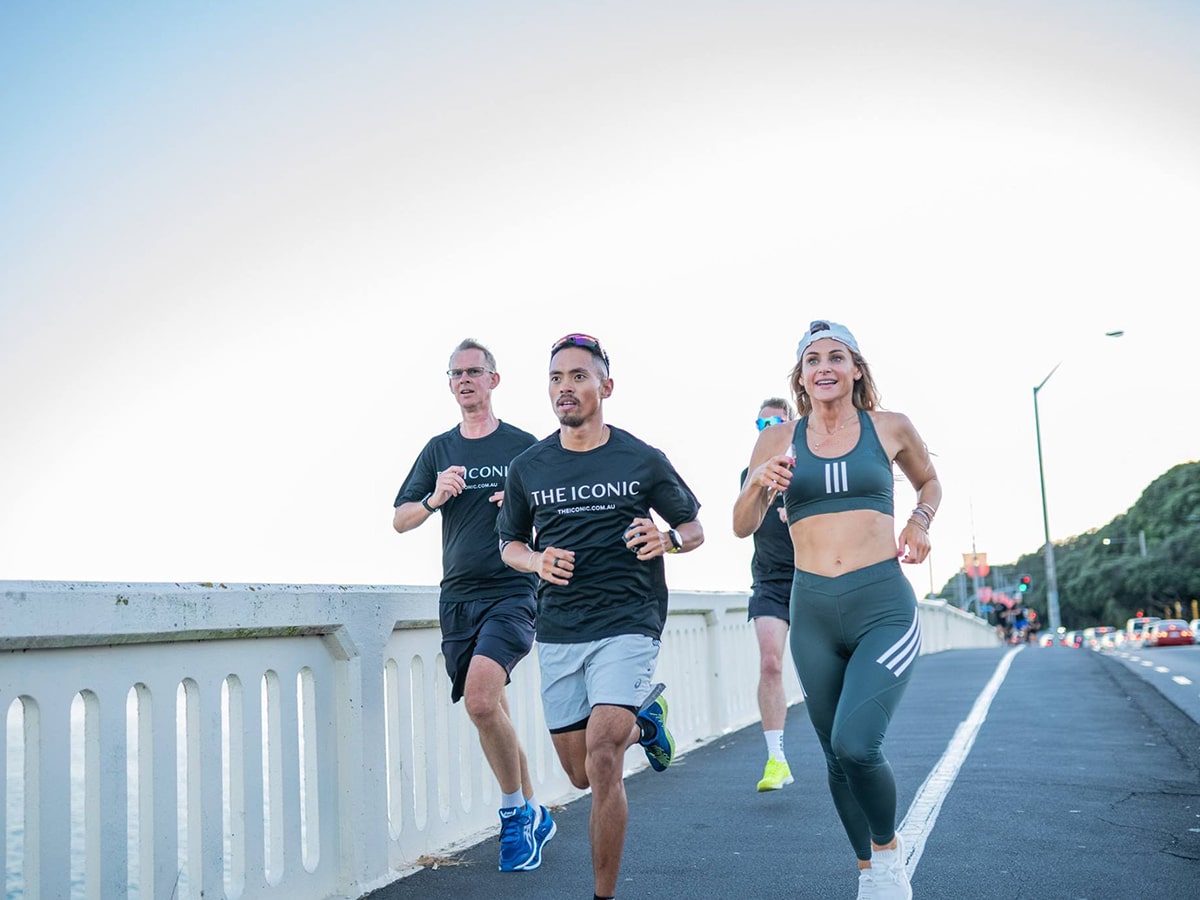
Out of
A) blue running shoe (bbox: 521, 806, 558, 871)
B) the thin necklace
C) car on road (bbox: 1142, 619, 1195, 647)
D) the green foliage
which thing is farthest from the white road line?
the green foliage

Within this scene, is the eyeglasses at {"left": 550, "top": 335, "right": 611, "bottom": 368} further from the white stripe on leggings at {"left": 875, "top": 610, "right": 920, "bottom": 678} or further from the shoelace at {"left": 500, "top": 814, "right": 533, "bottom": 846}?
the shoelace at {"left": 500, "top": 814, "right": 533, "bottom": 846}

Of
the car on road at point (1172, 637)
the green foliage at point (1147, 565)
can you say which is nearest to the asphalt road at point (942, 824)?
the car on road at point (1172, 637)

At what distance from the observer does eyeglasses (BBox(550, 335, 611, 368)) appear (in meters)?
5.25

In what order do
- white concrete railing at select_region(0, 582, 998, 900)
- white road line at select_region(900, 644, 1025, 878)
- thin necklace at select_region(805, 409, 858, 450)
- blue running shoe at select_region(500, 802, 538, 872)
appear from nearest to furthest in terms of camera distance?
white concrete railing at select_region(0, 582, 998, 900) → thin necklace at select_region(805, 409, 858, 450) → blue running shoe at select_region(500, 802, 538, 872) → white road line at select_region(900, 644, 1025, 878)

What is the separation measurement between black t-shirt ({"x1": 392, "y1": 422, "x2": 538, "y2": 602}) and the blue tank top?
158 centimetres

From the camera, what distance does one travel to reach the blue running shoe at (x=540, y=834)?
19.5ft

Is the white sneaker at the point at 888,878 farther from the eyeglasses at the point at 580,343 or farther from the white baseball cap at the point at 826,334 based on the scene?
the eyeglasses at the point at 580,343

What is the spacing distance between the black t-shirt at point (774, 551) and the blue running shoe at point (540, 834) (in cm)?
231

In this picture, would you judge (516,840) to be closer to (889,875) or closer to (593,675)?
(593,675)

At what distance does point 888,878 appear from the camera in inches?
185

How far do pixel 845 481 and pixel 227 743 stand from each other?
2535 mm

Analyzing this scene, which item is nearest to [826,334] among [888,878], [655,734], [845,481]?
[845,481]

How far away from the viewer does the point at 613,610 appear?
5008 millimetres

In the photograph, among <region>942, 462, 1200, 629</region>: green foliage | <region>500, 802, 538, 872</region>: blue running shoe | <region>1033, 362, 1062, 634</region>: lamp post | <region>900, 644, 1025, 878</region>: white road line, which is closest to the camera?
<region>500, 802, 538, 872</region>: blue running shoe
